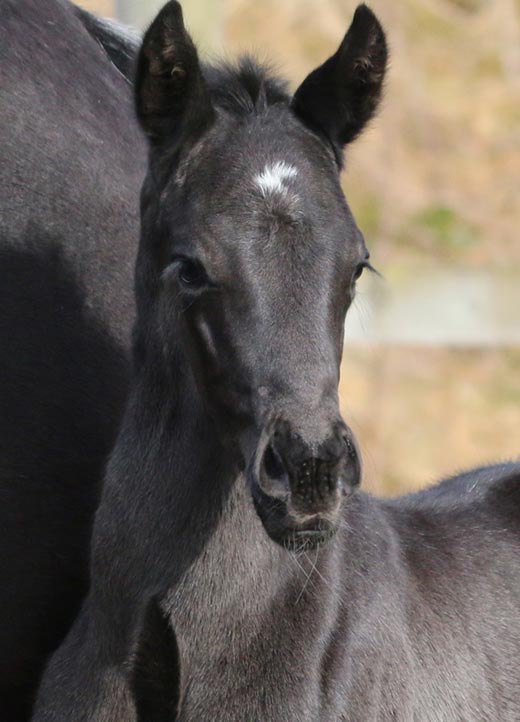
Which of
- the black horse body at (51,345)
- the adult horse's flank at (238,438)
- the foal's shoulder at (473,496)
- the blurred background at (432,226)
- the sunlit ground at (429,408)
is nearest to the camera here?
the adult horse's flank at (238,438)

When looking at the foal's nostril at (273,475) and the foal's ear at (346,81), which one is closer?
the foal's nostril at (273,475)

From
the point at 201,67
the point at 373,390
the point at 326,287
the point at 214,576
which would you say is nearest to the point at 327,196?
the point at 326,287

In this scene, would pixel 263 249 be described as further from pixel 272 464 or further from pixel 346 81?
pixel 346 81

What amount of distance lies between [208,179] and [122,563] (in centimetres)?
105

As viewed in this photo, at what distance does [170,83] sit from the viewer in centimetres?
374

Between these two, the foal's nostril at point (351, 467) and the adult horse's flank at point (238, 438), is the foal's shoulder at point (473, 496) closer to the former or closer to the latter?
the adult horse's flank at point (238, 438)

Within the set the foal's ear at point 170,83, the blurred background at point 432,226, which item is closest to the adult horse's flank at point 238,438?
the foal's ear at point 170,83

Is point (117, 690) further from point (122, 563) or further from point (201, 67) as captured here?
point (201, 67)

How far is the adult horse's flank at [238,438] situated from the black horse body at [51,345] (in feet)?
1.75

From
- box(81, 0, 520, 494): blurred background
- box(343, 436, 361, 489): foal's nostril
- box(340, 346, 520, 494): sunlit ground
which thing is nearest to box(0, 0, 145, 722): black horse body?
box(343, 436, 361, 489): foal's nostril

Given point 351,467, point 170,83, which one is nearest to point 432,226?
point 170,83

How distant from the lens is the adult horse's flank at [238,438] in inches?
136

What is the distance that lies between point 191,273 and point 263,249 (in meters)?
0.23

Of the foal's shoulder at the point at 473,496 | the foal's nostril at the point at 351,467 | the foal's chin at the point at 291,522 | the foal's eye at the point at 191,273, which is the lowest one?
the foal's chin at the point at 291,522
